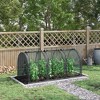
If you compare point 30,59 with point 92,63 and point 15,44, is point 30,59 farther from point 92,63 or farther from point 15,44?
point 92,63

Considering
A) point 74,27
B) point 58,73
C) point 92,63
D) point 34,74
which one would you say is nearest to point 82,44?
point 92,63

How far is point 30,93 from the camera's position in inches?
258

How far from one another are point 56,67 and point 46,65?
0.37 m

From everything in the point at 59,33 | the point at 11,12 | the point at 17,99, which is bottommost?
the point at 17,99

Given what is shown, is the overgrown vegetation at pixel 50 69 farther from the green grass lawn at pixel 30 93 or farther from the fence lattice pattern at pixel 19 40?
the fence lattice pattern at pixel 19 40

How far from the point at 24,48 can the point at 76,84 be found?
122 inches

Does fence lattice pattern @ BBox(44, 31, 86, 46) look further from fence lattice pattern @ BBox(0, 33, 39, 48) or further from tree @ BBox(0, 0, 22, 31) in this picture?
tree @ BBox(0, 0, 22, 31)

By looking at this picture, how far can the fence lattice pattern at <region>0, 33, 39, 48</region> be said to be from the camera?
9704 mm

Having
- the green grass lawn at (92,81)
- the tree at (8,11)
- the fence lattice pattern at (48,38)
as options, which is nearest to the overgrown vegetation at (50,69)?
the green grass lawn at (92,81)

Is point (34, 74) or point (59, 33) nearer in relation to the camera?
point (34, 74)

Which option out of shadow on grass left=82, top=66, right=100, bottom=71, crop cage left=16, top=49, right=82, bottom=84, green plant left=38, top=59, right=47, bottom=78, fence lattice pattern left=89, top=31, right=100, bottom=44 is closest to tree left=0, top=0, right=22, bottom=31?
fence lattice pattern left=89, top=31, right=100, bottom=44

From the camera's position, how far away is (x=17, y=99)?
6.02 m

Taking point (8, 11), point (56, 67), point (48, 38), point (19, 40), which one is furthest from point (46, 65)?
point (8, 11)

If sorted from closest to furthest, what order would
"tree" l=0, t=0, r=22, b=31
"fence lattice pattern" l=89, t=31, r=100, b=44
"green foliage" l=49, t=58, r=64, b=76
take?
"green foliage" l=49, t=58, r=64, b=76, "fence lattice pattern" l=89, t=31, r=100, b=44, "tree" l=0, t=0, r=22, b=31
